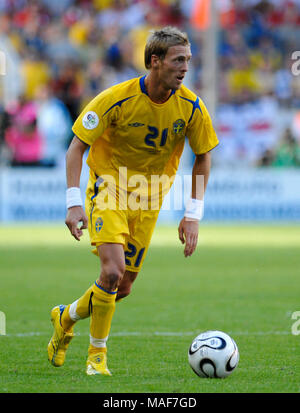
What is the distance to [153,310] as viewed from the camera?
29.3 feet

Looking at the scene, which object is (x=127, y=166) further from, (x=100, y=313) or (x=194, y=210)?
(x=100, y=313)

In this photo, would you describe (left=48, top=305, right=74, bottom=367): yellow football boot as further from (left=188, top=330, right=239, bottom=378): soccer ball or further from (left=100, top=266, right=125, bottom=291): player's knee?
(left=188, top=330, right=239, bottom=378): soccer ball

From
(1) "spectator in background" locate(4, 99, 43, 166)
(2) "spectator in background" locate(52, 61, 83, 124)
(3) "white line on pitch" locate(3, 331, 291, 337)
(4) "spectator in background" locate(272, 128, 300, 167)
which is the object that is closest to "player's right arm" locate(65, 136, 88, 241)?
(3) "white line on pitch" locate(3, 331, 291, 337)

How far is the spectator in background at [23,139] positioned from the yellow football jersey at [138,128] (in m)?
12.9

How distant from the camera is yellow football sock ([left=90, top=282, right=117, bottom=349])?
585cm

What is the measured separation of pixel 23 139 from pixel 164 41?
14.0 metres

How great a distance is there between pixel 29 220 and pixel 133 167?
13.6 m

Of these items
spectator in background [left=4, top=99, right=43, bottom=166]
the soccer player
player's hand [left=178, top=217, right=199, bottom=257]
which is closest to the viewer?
the soccer player

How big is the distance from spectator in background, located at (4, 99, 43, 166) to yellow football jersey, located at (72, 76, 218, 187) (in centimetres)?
1291

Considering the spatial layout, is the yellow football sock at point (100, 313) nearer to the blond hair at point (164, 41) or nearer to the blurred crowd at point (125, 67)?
the blond hair at point (164, 41)

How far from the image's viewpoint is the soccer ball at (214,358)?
18.3 feet

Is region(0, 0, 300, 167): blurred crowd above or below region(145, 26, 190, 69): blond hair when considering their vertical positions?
below

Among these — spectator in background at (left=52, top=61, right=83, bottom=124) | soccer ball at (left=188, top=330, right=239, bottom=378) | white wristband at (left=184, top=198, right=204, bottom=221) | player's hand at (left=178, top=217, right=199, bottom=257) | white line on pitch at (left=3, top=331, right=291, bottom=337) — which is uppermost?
white wristband at (left=184, top=198, right=204, bottom=221)

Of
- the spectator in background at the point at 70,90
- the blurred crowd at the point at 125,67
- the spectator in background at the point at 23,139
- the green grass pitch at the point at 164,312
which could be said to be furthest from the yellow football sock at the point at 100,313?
the spectator in background at the point at 70,90
